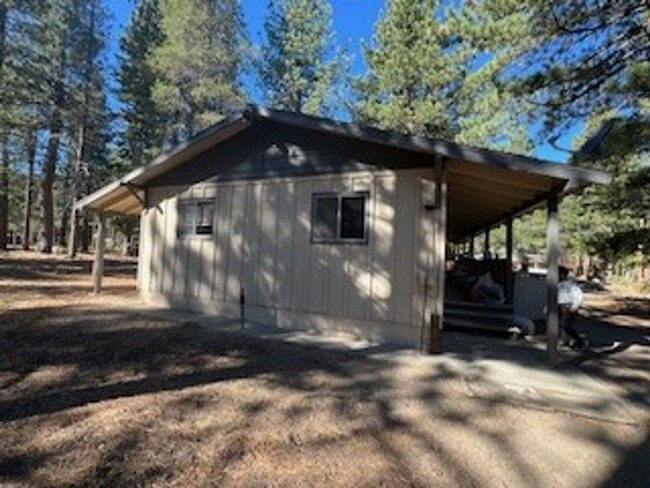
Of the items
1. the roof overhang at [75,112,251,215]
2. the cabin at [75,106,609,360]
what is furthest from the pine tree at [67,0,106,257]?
the cabin at [75,106,609,360]

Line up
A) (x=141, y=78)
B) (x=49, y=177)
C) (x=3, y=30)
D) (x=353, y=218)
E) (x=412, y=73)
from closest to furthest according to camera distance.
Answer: (x=353, y=218)
(x=3, y=30)
(x=412, y=73)
(x=49, y=177)
(x=141, y=78)

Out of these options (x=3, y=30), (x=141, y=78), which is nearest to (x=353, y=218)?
(x=3, y=30)

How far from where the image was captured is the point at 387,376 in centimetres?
645

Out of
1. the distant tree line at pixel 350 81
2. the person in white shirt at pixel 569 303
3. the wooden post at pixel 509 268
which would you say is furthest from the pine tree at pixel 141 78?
the person in white shirt at pixel 569 303

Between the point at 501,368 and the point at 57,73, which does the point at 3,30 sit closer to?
the point at 57,73

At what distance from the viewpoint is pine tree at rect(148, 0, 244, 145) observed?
82.9 feet

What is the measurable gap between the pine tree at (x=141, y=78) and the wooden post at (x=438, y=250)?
929 inches

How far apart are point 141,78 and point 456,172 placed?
2498 cm

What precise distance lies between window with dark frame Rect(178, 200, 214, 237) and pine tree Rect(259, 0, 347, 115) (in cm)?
1622

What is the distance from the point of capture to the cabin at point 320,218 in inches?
322

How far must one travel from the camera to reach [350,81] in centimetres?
2530

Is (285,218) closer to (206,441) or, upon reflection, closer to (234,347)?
(234,347)

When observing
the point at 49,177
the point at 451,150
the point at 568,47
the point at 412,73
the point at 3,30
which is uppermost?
the point at 3,30

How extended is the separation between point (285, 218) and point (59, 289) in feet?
24.4
